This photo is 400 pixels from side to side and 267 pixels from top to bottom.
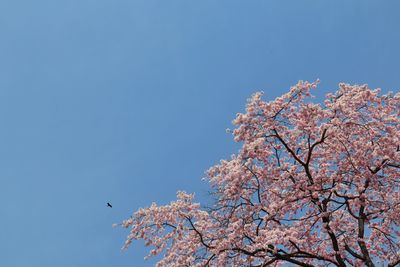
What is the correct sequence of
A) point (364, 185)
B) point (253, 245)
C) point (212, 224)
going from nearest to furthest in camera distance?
point (253, 245)
point (364, 185)
point (212, 224)

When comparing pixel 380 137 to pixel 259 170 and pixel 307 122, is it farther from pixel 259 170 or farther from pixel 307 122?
pixel 259 170

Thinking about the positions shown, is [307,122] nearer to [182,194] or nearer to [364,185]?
[364,185]

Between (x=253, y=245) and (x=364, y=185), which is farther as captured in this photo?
(x=364, y=185)

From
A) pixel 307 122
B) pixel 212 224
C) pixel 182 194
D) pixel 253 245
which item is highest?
pixel 307 122

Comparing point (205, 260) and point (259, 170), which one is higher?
point (259, 170)

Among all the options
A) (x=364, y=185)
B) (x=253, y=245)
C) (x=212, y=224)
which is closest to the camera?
(x=253, y=245)

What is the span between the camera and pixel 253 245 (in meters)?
15.2

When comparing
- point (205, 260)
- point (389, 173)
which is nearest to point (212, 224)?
point (205, 260)

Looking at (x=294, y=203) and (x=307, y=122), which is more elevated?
(x=307, y=122)

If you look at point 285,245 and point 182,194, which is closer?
point 285,245

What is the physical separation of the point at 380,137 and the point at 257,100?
14.1 feet

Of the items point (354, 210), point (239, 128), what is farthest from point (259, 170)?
point (354, 210)

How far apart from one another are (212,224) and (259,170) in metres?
2.66

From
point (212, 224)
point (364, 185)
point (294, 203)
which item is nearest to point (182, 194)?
point (212, 224)
